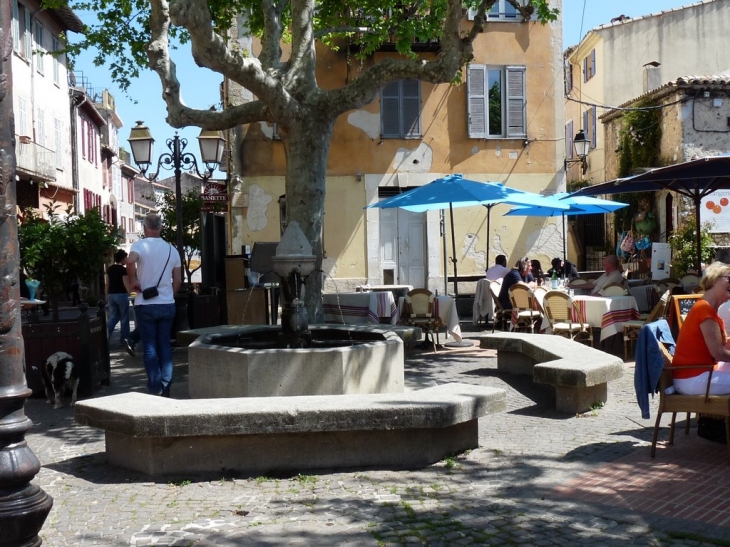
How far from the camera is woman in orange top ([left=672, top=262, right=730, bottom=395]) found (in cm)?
609

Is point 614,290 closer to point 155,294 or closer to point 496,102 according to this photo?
point 155,294

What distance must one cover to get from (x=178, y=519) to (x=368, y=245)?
16.4 m

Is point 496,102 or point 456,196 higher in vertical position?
point 496,102

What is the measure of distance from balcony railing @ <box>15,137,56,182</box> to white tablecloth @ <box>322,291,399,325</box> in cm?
1579

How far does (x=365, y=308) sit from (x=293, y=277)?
489cm

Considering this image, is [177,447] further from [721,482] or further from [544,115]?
[544,115]

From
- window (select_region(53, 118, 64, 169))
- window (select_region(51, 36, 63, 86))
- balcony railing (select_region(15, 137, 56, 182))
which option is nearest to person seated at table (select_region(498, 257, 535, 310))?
balcony railing (select_region(15, 137, 56, 182))

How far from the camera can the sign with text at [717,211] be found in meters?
22.1

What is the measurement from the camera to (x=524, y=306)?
12.9 metres

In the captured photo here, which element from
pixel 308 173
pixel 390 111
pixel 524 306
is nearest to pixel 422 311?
pixel 524 306

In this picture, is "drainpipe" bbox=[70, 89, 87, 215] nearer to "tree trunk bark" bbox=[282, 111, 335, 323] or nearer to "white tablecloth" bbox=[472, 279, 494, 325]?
"white tablecloth" bbox=[472, 279, 494, 325]

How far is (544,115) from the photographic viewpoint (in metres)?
22.0

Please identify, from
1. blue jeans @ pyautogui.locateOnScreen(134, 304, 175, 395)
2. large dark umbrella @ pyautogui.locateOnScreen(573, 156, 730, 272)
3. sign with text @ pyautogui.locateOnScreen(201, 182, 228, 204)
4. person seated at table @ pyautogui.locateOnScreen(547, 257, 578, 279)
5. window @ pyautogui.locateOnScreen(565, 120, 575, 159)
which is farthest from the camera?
window @ pyautogui.locateOnScreen(565, 120, 575, 159)

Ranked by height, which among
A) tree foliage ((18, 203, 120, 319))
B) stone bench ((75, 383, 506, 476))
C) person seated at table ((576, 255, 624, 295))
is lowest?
stone bench ((75, 383, 506, 476))
